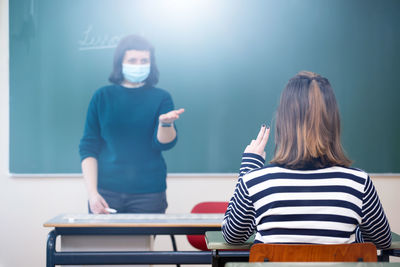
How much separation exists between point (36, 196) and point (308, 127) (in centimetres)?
271

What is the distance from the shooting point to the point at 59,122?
3.40 m

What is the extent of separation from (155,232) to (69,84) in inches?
71.3

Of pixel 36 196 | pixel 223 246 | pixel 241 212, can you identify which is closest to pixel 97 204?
pixel 36 196

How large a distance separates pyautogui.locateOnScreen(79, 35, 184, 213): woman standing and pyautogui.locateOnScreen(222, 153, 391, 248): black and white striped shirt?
6.20ft

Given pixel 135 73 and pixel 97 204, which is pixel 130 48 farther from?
pixel 97 204

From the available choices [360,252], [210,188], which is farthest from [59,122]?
[360,252]

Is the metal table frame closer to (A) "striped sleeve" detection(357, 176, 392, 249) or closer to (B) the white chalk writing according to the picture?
(A) "striped sleeve" detection(357, 176, 392, 249)

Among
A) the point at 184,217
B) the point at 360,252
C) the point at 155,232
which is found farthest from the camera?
the point at 184,217

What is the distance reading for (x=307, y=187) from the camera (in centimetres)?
129

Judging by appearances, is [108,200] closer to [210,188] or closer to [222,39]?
[210,188]

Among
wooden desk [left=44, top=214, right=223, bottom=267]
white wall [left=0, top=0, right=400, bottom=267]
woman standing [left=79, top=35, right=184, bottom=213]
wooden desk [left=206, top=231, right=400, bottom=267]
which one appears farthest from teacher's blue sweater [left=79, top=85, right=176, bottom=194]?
wooden desk [left=206, top=231, right=400, bottom=267]

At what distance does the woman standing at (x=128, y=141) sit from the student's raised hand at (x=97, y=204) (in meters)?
0.02

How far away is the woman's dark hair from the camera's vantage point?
3.34 metres

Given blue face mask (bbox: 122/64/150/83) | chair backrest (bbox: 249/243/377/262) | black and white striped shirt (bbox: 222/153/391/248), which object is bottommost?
chair backrest (bbox: 249/243/377/262)
